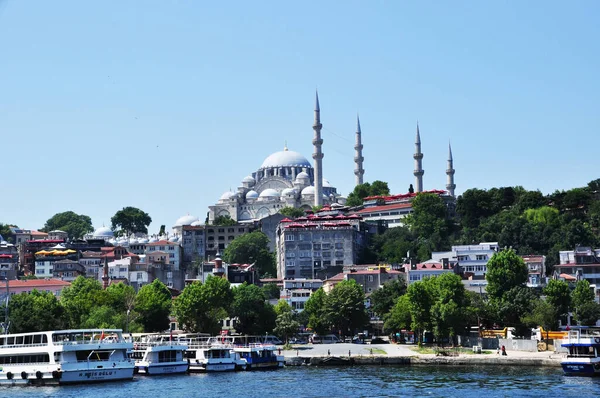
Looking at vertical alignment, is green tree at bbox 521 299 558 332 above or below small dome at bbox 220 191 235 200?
below

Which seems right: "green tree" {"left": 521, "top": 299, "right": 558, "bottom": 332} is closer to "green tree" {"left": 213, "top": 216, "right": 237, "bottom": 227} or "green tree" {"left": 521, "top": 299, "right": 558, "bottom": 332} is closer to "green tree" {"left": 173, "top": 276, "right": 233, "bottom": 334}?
"green tree" {"left": 173, "top": 276, "right": 233, "bottom": 334}

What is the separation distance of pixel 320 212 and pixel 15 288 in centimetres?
3861

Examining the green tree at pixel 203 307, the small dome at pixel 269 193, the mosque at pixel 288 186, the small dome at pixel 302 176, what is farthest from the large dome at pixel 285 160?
the green tree at pixel 203 307

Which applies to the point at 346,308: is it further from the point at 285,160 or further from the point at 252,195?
the point at 285,160

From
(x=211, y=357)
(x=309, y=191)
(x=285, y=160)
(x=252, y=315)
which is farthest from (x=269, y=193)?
(x=211, y=357)

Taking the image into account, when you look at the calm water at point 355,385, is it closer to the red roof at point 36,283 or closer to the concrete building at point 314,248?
the red roof at point 36,283

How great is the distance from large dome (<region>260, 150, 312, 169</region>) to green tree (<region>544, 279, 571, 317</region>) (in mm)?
86333

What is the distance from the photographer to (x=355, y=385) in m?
47.9

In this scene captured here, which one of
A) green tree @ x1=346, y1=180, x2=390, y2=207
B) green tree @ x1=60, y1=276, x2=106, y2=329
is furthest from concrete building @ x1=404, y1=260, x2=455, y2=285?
green tree @ x1=346, y1=180, x2=390, y2=207

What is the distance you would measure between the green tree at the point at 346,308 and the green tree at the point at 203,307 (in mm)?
7359

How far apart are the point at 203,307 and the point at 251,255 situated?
37992 millimetres

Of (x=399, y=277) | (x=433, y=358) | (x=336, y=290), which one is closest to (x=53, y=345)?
(x=433, y=358)

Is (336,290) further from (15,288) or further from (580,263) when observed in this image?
(15,288)

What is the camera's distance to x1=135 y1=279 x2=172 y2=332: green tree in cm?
7588
